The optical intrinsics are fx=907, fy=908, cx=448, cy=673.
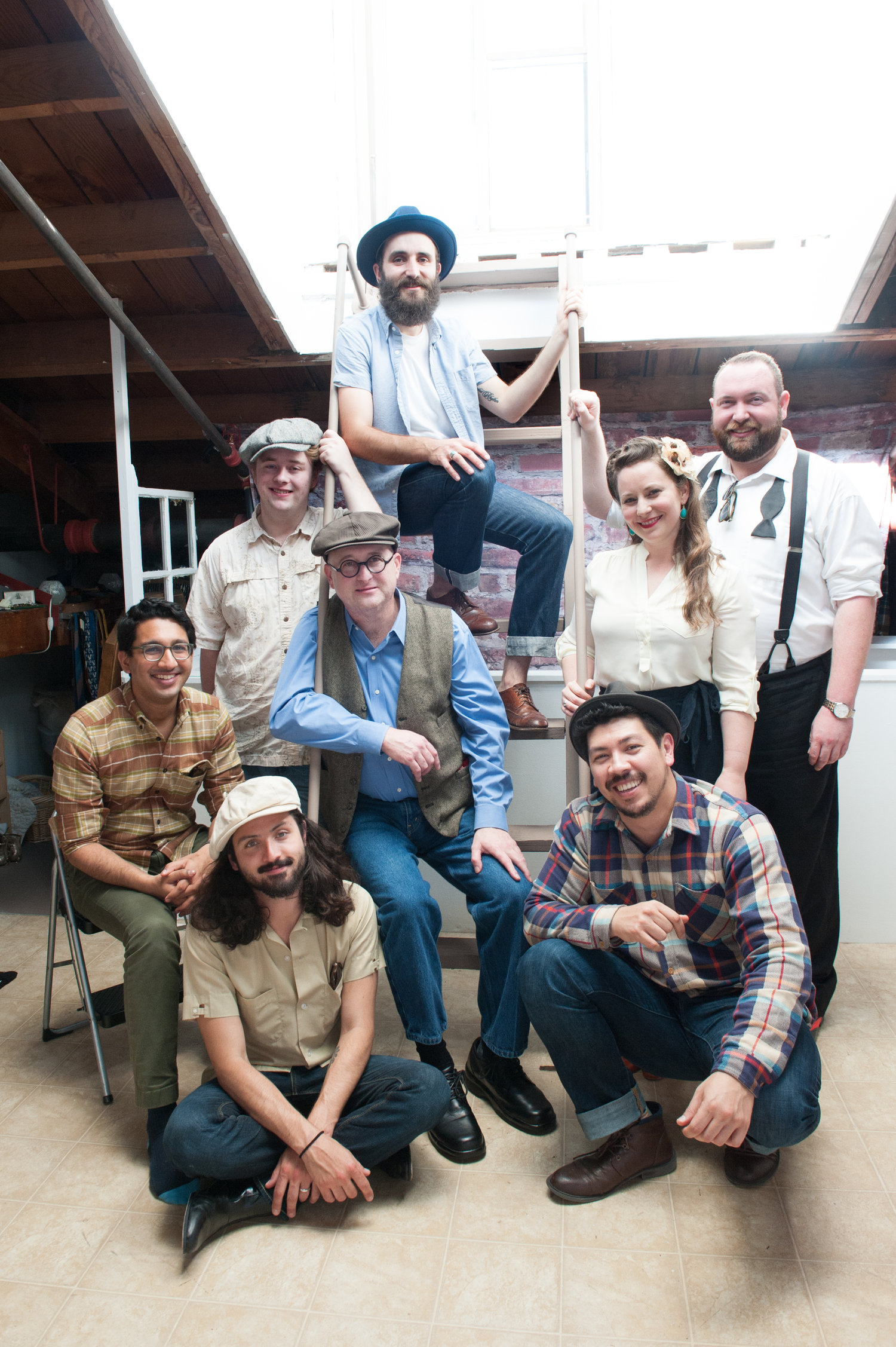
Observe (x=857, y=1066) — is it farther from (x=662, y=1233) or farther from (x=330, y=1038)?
(x=330, y=1038)

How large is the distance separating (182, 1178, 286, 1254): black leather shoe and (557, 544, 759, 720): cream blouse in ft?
4.19

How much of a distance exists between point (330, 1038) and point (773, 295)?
263 cm

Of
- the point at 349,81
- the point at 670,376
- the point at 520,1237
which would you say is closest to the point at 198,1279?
the point at 520,1237

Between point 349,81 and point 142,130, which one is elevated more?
point 349,81

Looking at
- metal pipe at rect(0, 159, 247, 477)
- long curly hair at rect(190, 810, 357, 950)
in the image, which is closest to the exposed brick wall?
metal pipe at rect(0, 159, 247, 477)

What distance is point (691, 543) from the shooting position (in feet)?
6.51

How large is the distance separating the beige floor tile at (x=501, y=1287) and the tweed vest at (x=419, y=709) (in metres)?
0.83

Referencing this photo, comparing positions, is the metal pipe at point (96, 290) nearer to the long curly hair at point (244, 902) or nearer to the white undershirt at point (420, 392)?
the white undershirt at point (420, 392)

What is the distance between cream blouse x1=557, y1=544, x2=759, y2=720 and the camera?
1951mm

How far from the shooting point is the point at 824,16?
8.95 ft

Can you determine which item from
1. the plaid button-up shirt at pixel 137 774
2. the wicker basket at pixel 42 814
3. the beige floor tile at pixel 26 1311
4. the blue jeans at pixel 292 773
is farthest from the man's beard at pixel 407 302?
the wicker basket at pixel 42 814

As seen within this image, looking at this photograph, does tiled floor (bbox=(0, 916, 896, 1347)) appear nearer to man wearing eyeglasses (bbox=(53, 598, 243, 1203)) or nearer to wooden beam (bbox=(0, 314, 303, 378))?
man wearing eyeglasses (bbox=(53, 598, 243, 1203))

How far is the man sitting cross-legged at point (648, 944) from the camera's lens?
1.66 metres

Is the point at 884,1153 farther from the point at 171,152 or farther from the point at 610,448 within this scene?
the point at 171,152
